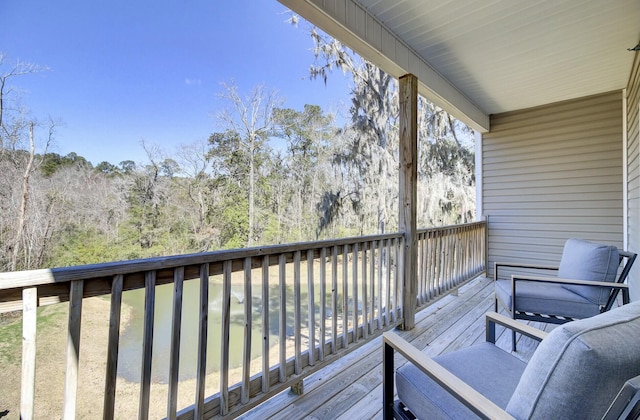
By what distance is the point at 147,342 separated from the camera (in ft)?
4.00

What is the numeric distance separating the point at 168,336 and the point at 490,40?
17.6 ft

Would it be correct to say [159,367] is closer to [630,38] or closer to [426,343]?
[426,343]

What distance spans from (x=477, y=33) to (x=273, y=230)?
7567 millimetres

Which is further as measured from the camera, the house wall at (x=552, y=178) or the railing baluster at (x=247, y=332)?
the house wall at (x=552, y=178)

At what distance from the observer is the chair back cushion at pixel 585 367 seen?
2.29 feet

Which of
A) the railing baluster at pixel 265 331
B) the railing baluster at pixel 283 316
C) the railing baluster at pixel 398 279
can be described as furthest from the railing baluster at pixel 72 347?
the railing baluster at pixel 398 279

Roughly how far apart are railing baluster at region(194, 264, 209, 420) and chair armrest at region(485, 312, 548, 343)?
1474 mm

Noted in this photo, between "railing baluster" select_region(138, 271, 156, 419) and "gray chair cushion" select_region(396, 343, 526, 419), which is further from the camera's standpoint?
"railing baluster" select_region(138, 271, 156, 419)

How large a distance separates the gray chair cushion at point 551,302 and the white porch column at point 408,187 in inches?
32.7

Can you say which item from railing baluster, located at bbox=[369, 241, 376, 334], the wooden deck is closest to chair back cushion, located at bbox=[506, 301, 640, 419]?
the wooden deck

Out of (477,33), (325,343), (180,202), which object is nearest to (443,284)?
(325,343)

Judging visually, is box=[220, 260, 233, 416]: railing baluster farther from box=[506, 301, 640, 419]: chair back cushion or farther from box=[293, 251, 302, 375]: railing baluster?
box=[506, 301, 640, 419]: chair back cushion

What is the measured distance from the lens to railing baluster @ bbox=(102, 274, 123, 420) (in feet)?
3.65

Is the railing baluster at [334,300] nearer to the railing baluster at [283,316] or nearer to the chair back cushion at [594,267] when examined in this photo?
the railing baluster at [283,316]
